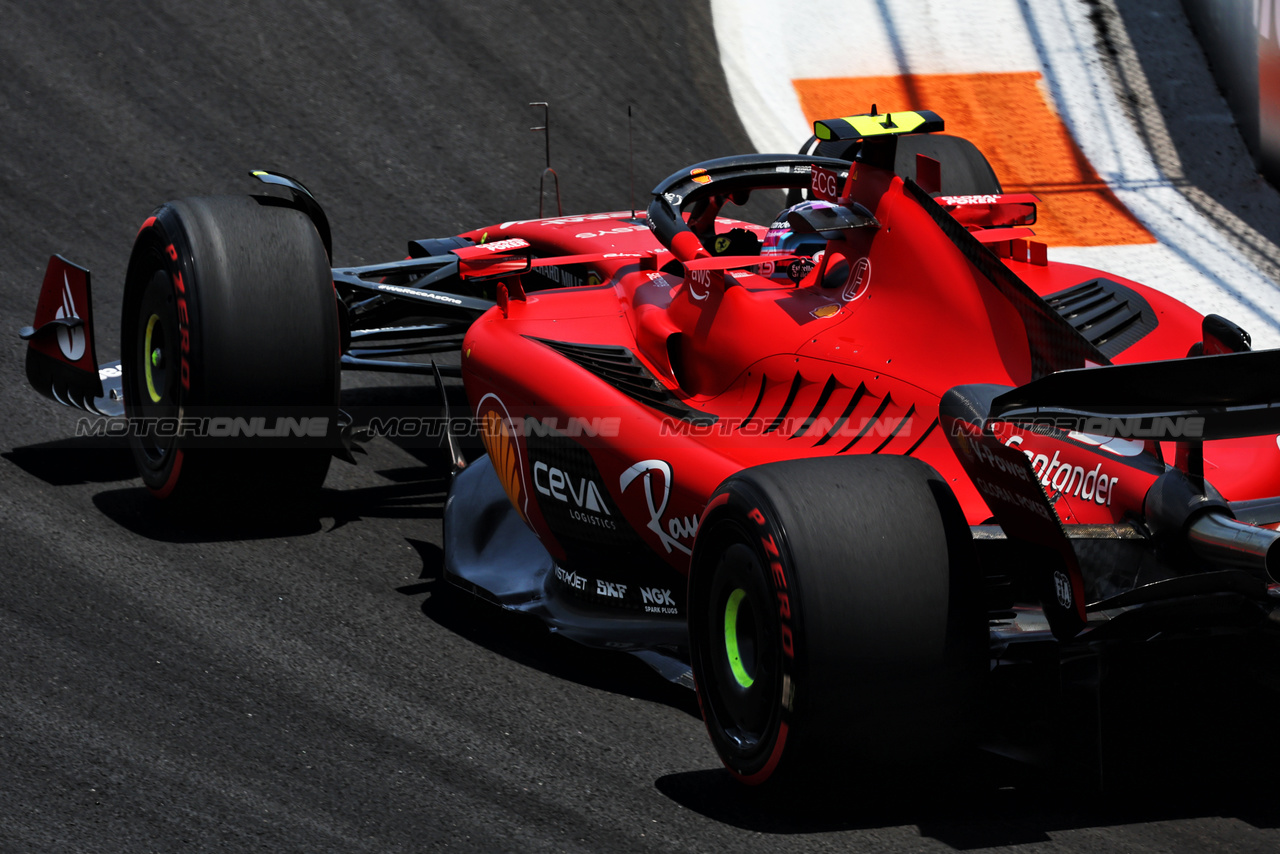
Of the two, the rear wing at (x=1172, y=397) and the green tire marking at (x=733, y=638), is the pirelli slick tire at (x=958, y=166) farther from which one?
the rear wing at (x=1172, y=397)

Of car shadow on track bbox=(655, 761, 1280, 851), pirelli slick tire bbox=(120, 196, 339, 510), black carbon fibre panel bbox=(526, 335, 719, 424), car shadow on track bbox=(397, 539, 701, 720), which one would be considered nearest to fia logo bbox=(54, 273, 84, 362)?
pirelli slick tire bbox=(120, 196, 339, 510)

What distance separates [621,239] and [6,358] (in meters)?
3.04

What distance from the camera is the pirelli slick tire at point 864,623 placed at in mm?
3033

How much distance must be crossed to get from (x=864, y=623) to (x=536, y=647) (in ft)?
5.65

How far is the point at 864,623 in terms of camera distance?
304 cm

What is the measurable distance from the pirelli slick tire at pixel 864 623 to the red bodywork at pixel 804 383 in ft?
1.91

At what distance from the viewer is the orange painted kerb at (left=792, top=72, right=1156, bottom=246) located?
35.1 ft

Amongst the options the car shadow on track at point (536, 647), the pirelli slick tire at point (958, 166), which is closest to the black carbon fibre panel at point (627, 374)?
the car shadow on track at point (536, 647)

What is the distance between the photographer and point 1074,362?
3748mm

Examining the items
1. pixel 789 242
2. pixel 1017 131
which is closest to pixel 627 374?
pixel 789 242

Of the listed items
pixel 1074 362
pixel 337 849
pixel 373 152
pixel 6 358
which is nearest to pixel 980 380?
pixel 1074 362

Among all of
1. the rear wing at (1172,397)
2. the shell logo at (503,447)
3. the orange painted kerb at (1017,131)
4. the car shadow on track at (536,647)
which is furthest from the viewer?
the orange painted kerb at (1017,131)

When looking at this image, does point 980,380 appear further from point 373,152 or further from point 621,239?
point 373,152

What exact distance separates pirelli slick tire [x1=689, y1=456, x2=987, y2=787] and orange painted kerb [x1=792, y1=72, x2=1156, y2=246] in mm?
7624
